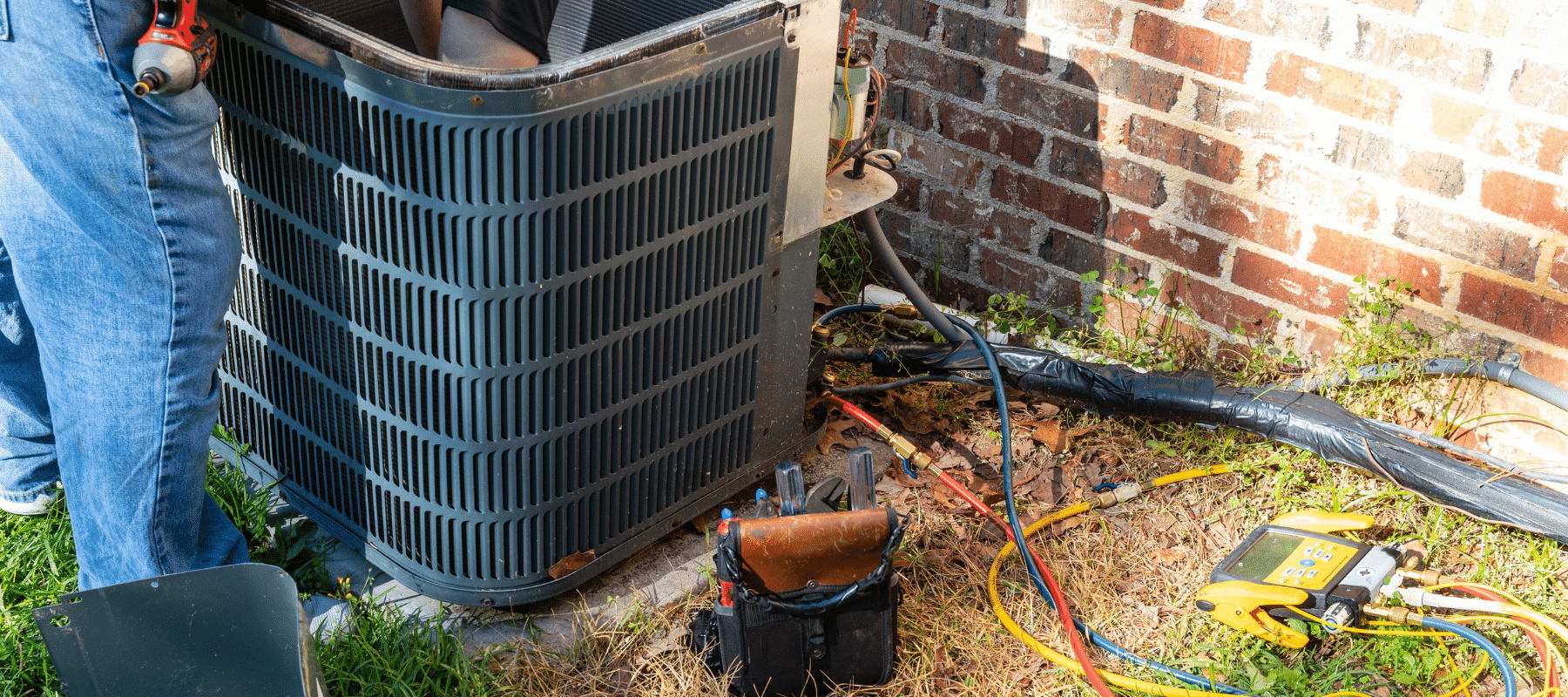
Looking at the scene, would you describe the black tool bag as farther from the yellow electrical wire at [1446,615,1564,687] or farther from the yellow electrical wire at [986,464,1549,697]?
the yellow electrical wire at [1446,615,1564,687]

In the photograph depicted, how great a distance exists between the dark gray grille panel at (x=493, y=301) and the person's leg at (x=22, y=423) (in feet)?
0.96

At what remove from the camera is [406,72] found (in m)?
1.34

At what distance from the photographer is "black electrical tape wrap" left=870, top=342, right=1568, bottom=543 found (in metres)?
1.99

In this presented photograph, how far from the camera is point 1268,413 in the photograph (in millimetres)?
2168

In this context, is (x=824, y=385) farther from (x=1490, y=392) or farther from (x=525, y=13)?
(x=1490, y=392)

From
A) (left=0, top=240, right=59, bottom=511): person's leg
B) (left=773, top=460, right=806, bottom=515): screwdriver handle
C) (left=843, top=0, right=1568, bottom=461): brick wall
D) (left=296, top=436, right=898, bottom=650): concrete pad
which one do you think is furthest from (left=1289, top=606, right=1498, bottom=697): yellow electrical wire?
(left=0, top=240, right=59, bottom=511): person's leg

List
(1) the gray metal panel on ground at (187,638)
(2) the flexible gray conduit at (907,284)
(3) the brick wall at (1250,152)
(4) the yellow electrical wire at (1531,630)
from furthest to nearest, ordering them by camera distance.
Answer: (2) the flexible gray conduit at (907,284), (3) the brick wall at (1250,152), (4) the yellow electrical wire at (1531,630), (1) the gray metal panel on ground at (187,638)

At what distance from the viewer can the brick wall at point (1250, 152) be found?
6.52ft

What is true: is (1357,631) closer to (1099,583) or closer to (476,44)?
(1099,583)

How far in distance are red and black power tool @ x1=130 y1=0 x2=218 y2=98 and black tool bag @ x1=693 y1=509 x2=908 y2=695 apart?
872 millimetres

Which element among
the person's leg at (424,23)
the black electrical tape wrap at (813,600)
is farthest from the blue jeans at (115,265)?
the black electrical tape wrap at (813,600)

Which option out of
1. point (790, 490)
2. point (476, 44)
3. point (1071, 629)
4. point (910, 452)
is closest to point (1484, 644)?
point (1071, 629)

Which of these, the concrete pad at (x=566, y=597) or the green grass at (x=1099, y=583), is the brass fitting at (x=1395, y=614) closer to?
the green grass at (x=1099, y=583)

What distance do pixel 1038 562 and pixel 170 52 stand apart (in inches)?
57.7
